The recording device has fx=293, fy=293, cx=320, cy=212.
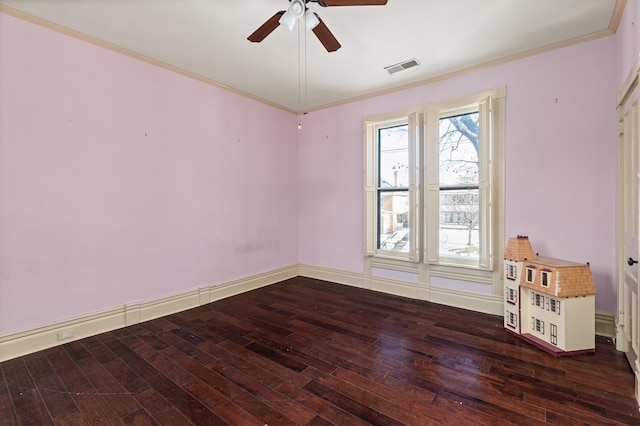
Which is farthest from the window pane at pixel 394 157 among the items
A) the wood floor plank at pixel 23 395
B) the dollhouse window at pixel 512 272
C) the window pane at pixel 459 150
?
the wood floor plank at pixel 23 395

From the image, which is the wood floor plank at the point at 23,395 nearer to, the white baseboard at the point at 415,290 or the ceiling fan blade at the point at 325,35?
the ceiling fan blade at the point at 325,35

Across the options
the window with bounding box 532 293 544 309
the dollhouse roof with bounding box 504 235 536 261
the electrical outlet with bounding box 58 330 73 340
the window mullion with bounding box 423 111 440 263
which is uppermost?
the window mullion with bounding box 423 111 440 263

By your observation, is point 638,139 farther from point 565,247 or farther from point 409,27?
point 409,27

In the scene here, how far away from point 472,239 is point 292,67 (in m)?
3.03

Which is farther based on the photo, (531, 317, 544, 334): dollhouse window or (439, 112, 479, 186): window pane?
(439, 112, 479, 186): window pane

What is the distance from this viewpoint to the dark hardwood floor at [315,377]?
179 centimetres

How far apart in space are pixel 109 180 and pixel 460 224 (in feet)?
13.1

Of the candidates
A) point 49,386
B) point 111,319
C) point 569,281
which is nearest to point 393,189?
point 569,281

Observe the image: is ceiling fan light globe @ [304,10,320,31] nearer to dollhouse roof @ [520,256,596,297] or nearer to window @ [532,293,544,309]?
dollhouse roof @ [520,256,596,297]

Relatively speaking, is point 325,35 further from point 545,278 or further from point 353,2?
point 545,278

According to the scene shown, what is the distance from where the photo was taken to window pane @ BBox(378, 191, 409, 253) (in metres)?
4.20

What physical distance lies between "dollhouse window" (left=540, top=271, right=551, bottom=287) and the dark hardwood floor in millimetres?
576

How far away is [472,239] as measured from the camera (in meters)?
3.60

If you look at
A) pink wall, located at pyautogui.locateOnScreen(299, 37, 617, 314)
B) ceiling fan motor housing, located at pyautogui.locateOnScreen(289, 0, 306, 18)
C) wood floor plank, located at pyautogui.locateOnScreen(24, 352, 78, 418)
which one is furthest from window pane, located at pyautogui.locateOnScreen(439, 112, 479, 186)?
wood floor plank, located at pyautogui.locateOnScreen(24, 352, 78, 418)
